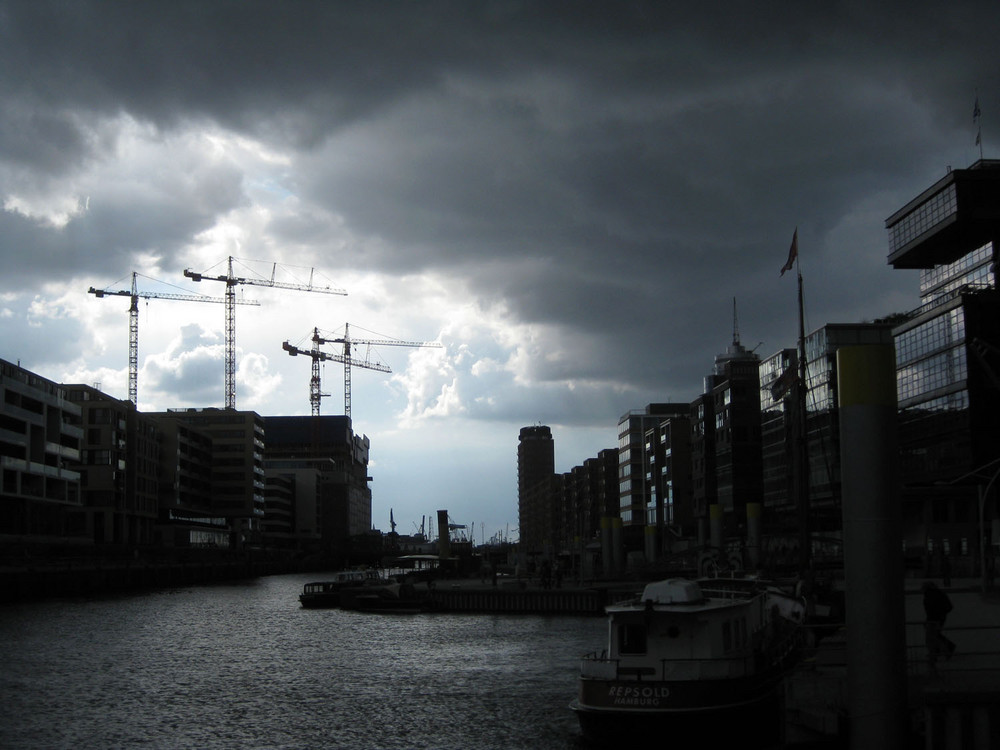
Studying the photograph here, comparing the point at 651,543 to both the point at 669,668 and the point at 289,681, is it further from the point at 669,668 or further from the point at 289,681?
the point at 669,668

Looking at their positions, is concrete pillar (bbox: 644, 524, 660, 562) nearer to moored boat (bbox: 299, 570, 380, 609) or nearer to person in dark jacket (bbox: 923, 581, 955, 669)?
moored boat (bbox: 299, 570, 380, 609)

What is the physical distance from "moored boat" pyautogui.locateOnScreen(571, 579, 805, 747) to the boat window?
0.10 ft

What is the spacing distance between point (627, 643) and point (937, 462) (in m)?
79.3

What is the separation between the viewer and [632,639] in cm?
3178

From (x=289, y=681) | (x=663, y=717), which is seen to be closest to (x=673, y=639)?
(x=663, y=717)

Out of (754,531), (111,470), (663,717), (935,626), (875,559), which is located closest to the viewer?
(875,559)

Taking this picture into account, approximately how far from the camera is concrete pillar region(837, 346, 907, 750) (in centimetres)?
1806

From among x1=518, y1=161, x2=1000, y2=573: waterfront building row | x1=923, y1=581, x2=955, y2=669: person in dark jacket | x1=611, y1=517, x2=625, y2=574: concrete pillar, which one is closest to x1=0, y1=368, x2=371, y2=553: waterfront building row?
x1=611, y1=517, x2=625, y2=574: concrete pillar

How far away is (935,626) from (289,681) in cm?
3201

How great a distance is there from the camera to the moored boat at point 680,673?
29.3m

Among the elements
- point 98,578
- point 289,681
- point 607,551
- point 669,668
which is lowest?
point 98,578

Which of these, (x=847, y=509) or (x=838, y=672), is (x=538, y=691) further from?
(x=847, y=509)

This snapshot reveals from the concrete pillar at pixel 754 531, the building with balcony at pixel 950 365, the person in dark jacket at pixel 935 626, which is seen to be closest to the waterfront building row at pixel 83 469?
the concrete pillar at pixel 754 531

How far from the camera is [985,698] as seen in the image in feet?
69.7
